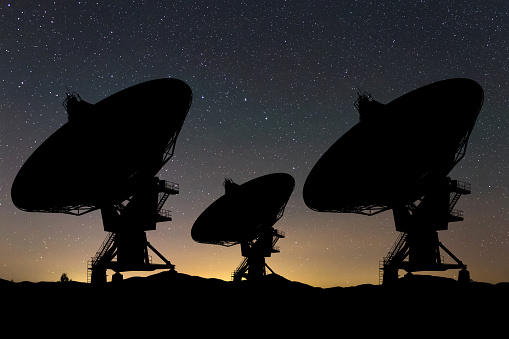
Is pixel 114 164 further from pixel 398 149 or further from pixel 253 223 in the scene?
pixel 253 223

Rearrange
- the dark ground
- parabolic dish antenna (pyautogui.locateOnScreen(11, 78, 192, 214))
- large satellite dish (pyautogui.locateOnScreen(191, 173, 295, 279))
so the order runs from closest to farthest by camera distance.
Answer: the dark ground < parabolic dish antenna (pyautogui.locateOnScreen(11, 78, 192, 214)) < large satellite dish (pyautogui.locateOnScreen(191, 173, 295, 279))

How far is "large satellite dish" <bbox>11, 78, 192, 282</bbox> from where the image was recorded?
29062 millimetres

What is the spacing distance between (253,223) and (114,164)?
18924 millimetres

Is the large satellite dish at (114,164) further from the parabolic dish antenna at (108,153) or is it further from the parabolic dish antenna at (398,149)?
the parabolic dish antenna at (398,149)

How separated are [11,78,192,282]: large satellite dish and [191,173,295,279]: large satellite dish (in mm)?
14044

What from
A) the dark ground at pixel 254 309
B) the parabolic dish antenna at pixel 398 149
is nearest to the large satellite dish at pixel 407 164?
the parabolic dish antenna at pixel 398 149

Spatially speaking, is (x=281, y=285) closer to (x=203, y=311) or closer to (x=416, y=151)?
(x=203, y=311)

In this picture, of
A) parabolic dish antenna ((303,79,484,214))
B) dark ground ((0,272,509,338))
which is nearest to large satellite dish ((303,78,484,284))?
parabolic dish antenna ((303,79,484,214))

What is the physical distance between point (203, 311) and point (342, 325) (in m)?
5.06

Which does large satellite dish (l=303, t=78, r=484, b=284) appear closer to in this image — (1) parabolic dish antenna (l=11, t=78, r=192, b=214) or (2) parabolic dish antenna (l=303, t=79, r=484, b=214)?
(2) parabolic dish antenna (l=303, t=79, r=484, b=214)

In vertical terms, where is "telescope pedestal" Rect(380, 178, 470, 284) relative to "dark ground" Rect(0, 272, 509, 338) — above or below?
above

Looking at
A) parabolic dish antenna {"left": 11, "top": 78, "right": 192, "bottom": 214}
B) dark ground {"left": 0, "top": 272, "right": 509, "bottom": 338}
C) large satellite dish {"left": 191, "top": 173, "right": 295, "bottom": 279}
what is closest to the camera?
dark ground {"left": 0, "top": 272, "right": 509, "bottom": 338}

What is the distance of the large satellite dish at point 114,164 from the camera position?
2906cm

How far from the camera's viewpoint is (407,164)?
30.3m
